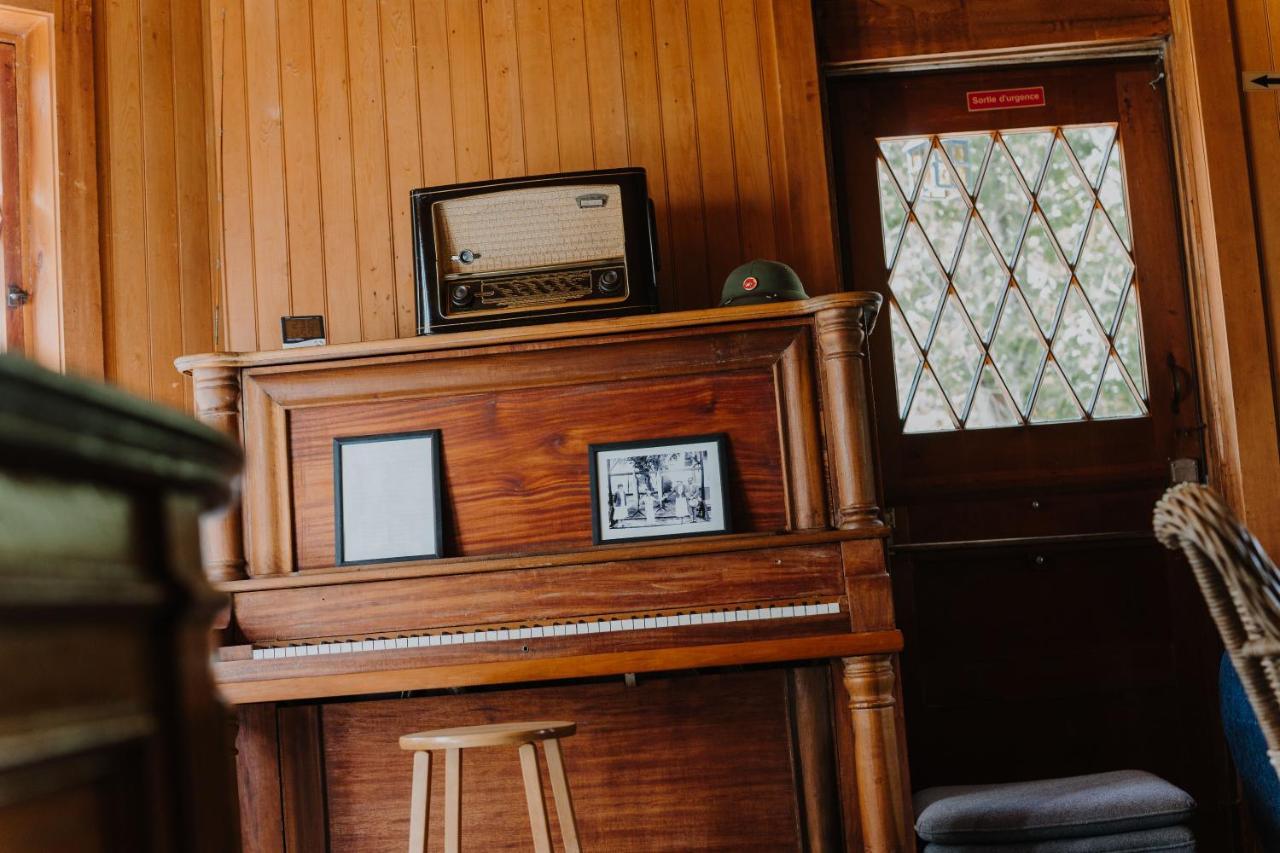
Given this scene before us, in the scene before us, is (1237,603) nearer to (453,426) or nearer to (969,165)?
(453,426)

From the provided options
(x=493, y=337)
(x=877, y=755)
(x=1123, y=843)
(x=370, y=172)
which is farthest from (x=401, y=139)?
(x=1123, y=843)

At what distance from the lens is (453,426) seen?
115 inches

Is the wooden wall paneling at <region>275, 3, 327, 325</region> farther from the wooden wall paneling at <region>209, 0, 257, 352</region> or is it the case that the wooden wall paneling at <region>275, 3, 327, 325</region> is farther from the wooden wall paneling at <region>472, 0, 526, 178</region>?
the wooden wall paneling at <region>472, 0, 526, 178</region>

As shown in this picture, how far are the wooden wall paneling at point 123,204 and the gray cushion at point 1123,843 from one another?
7.54 feet

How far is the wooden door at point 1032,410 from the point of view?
11.0 feet

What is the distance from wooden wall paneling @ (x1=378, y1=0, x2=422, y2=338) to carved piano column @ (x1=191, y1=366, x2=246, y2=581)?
0.57 meters

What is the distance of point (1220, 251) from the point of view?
3301 millimetres

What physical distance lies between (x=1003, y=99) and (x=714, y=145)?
807 mm

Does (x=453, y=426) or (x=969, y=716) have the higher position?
(x=453, y=426)

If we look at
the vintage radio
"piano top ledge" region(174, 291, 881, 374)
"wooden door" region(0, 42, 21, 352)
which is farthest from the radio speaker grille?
"wooden door" region(0, 42, 21, 352)

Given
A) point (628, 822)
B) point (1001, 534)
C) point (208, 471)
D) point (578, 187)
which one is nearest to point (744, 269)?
point (578, 187)

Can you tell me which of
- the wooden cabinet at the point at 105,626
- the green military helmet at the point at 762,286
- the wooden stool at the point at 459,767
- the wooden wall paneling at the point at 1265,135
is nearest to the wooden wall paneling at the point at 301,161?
the green military helmet at the point at 762,286

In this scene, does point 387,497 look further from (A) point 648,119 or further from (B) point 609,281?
(A) point 648,119

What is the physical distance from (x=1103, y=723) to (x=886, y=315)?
1.18 m
